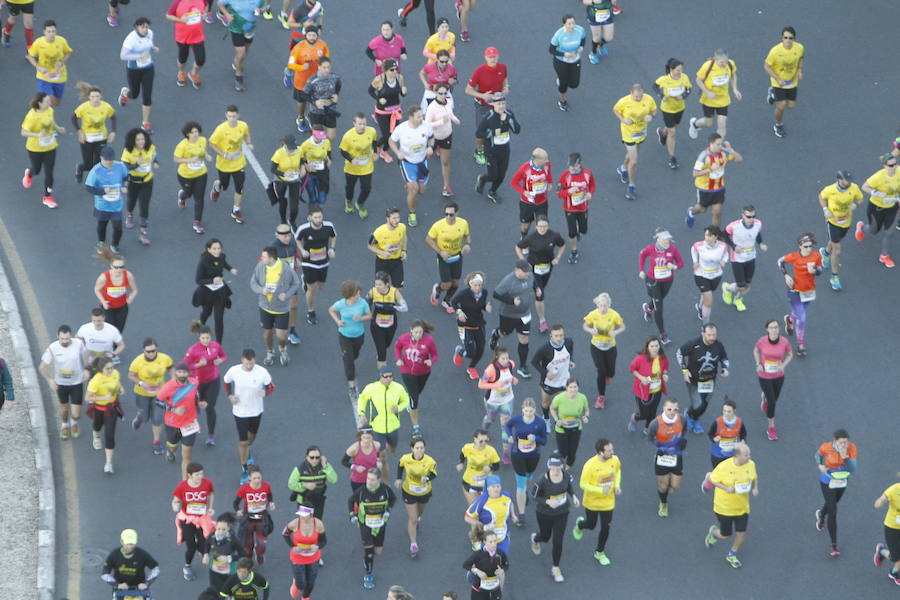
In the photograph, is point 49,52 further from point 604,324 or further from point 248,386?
point 604,324

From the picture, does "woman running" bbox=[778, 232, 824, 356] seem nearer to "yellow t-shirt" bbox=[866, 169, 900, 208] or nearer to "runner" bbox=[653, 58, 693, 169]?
"yellow t-shirt" bbox=[866, 169, 900, 208]

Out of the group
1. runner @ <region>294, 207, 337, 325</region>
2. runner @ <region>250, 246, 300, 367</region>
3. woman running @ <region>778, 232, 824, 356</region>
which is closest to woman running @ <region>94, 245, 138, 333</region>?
runner @ <region>250, 246, 300, 367</region>

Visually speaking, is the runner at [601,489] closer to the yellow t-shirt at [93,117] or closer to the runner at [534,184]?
the runner at [534,184]

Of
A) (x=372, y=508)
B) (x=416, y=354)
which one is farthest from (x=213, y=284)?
(x=372, y=508)

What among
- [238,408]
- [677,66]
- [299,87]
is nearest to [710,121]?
[677,66]

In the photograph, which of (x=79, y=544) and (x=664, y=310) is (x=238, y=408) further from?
(x=664, y=310)

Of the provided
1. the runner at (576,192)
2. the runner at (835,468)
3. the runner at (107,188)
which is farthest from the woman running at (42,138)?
the runner at (835,468)
